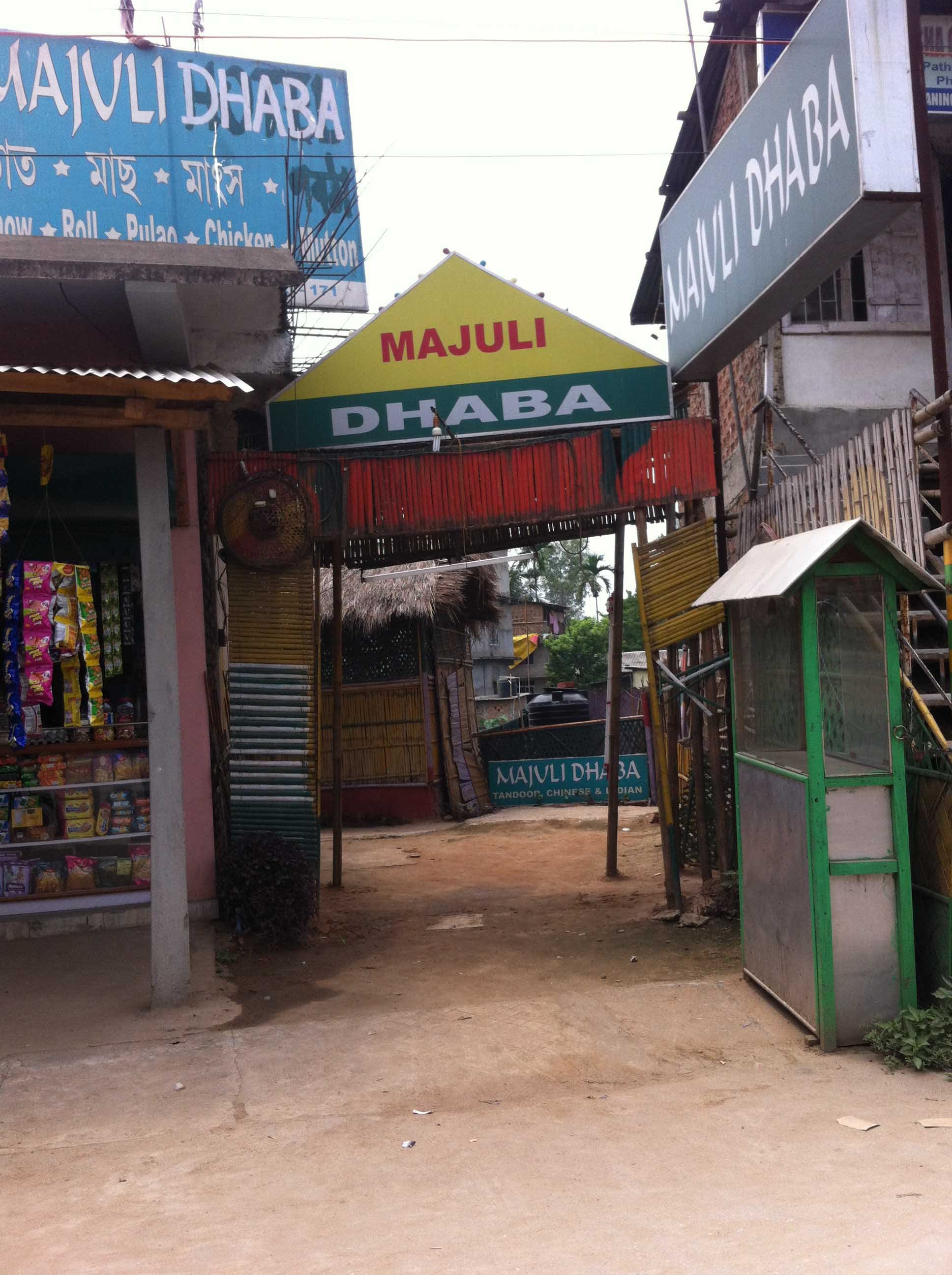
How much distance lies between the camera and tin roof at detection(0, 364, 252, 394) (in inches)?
224

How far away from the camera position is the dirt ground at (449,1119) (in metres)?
3.47

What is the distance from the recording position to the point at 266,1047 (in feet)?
18.5

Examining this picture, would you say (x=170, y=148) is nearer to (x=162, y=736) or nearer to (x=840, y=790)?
(x=162, y=736)

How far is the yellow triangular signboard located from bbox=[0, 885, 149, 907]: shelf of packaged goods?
3402mm

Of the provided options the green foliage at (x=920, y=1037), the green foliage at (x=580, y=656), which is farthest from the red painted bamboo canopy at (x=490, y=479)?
the green foliage at (x=580, y=656)

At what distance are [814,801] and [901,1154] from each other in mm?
1569

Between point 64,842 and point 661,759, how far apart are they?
4288 millimetres

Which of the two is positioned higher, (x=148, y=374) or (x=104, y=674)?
(x=148, y=374)

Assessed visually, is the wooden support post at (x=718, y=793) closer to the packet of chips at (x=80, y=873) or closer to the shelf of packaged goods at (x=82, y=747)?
the shelf of packaged goods at (x=82, y=747)

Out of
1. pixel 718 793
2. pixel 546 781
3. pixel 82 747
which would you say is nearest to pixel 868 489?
pixel 718 793

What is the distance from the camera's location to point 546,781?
1655 cm

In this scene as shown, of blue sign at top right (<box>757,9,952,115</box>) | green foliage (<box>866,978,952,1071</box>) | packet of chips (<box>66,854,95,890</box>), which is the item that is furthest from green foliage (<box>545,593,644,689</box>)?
green foliage (<box>866,978,952,1071</box>)

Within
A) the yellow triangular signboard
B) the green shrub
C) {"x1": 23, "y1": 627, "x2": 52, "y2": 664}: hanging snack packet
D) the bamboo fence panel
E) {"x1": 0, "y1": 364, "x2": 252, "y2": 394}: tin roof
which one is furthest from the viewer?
the yellow triangular signboard

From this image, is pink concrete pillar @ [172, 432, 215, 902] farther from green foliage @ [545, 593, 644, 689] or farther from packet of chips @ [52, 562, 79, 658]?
green foliage @ [545, 593, 644, 689]
